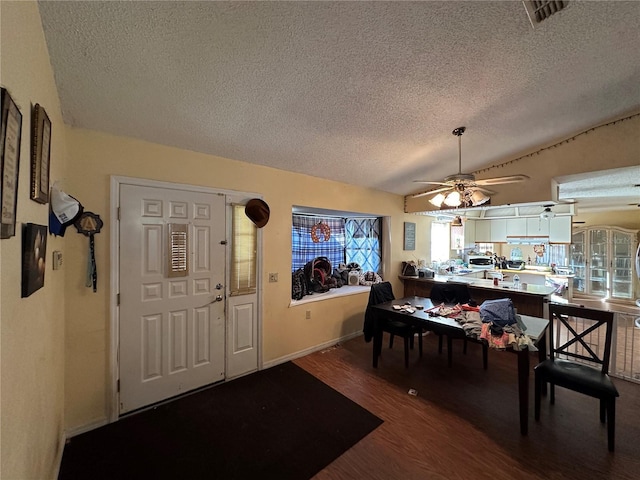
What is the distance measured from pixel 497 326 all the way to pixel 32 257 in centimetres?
293

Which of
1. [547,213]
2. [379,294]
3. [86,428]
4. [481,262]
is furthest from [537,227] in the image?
[86,428]

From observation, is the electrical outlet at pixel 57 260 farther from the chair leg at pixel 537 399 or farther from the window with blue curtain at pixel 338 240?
the chair leg at pixel 537 399

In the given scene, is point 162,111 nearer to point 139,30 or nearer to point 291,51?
point 139,30

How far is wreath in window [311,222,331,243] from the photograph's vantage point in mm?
4305

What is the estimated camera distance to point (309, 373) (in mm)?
2850

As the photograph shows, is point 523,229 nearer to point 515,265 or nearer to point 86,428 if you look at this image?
point 515,265

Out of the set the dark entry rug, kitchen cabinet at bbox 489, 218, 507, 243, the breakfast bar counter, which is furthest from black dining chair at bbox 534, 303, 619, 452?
kitchen cabinet at bbox 489, 218, 507, 243

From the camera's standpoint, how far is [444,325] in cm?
236

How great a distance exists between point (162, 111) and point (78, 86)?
45cm

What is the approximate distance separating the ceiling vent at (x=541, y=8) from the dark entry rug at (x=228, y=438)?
2854 millimetres

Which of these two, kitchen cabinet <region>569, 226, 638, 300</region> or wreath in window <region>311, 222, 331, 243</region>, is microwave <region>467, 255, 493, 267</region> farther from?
wreath in window <region>311, 222, 331, 243</region>

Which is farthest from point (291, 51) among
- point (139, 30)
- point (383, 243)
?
point (383, 243)

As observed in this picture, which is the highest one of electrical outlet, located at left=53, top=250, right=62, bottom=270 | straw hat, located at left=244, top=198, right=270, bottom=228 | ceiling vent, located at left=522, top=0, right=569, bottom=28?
ceiling vent, located at left=522, top=0, right=569, bottom=28

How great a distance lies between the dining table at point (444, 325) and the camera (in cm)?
194
